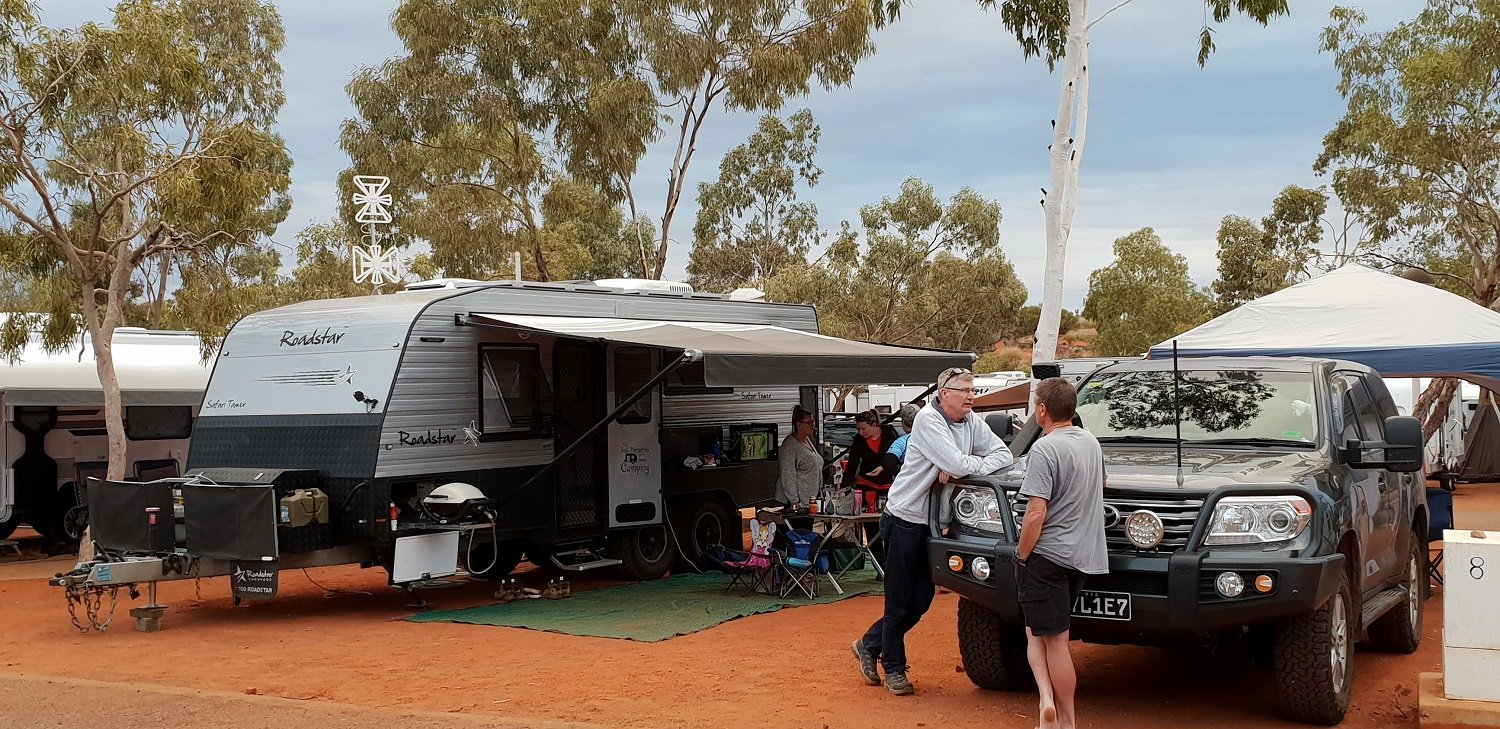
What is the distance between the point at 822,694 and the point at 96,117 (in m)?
11.4

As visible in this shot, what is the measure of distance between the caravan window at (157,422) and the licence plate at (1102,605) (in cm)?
1317

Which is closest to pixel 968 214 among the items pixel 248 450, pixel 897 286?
pixel 897 286

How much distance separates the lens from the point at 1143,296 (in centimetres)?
5241

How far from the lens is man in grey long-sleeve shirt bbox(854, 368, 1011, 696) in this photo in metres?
7.05

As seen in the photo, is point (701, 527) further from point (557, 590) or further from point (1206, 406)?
point (1206, 406)

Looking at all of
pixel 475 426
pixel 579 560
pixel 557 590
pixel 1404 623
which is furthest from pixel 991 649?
pixel 579 560

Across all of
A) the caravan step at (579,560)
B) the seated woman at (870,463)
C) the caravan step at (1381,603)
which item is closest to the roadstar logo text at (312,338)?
the caravan step at (579,560)

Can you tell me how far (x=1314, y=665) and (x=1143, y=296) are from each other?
47.8 m

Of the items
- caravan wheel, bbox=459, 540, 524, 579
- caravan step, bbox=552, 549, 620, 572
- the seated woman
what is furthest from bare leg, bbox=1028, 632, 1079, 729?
caravan wheel, bbox=459, 540, 524, 579

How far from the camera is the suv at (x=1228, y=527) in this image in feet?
20.2

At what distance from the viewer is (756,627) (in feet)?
32.9

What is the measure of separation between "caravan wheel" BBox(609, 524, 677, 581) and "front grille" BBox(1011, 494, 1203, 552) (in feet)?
21.9

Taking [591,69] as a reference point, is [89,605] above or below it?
below

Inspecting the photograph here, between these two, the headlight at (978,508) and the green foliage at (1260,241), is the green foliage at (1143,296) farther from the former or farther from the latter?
the headlight at (978,508)
